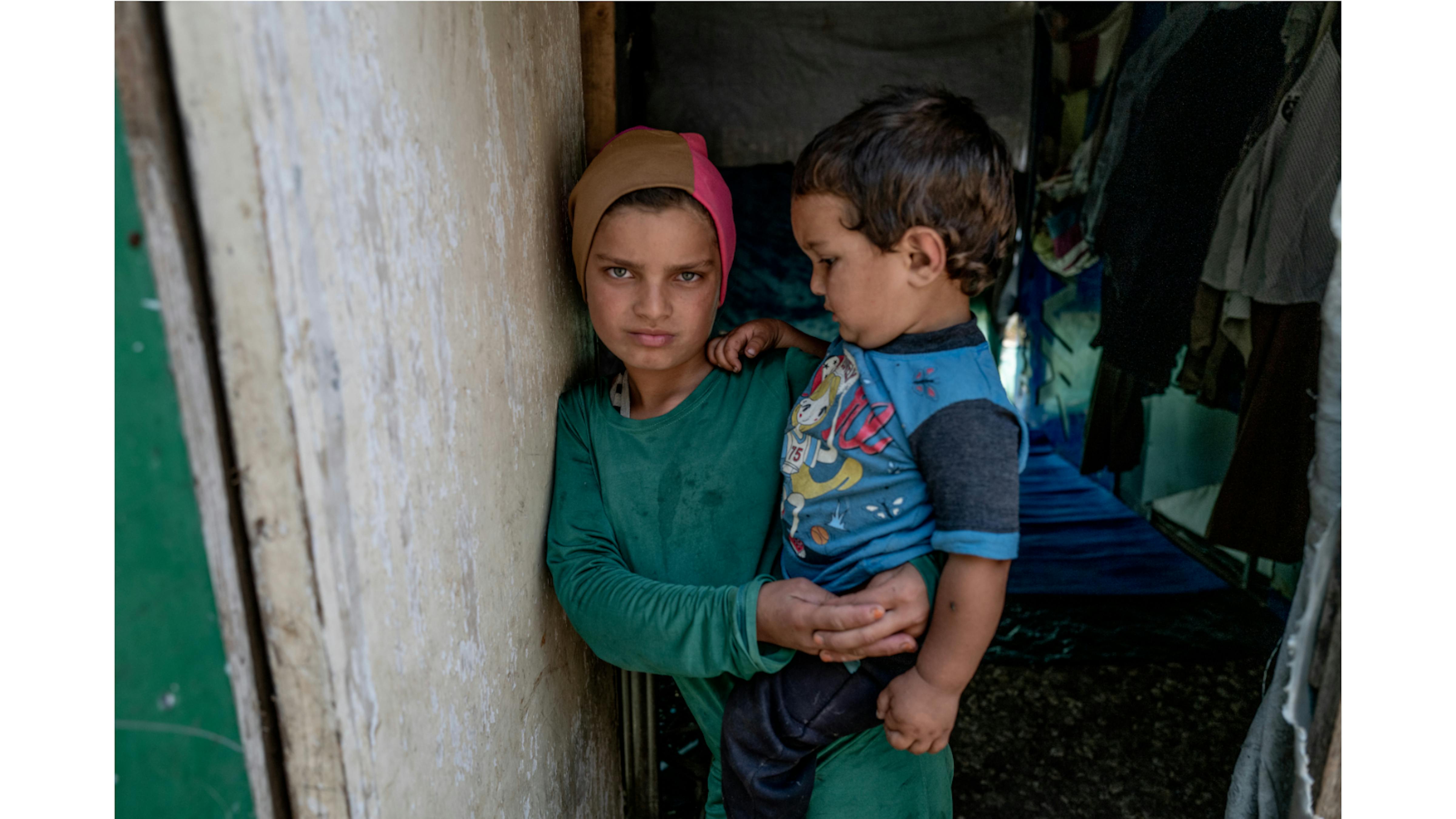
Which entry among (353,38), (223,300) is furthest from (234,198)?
(353,38)

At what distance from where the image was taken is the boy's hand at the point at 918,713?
3.90ft

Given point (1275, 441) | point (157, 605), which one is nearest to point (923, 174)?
point (157, 605)

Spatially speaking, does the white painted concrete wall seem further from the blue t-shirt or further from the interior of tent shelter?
Answer: the interior of tent shelter

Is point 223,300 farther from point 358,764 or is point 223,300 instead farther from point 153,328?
point 358,764

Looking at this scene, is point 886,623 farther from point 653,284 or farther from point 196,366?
point 196,366

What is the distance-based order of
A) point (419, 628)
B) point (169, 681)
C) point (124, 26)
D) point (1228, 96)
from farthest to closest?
1. point (1228, 96)
2. point (419, 628)
3. point (169, 681)
4. point (124, 26)

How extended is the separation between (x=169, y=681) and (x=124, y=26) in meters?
0.59

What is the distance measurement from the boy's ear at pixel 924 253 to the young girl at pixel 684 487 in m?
0.40

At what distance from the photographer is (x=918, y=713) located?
3.91ft

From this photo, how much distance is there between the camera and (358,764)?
0.82 meters

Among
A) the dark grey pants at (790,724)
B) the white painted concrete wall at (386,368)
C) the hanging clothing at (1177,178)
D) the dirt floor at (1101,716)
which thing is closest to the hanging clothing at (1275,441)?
the hanging clothing at (1177,178)

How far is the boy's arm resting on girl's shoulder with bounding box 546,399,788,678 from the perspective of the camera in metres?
1.30

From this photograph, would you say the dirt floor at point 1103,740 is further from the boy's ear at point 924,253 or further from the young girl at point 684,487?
the boy's ear at point 924,253

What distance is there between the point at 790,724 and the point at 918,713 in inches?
9.4
